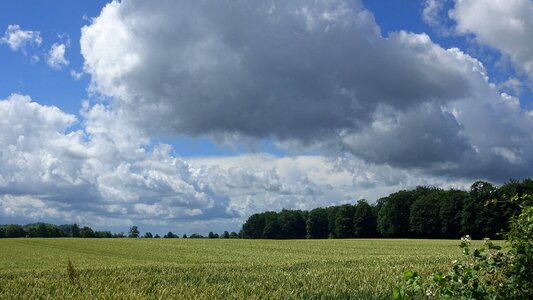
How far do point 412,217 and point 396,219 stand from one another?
517 centimetres

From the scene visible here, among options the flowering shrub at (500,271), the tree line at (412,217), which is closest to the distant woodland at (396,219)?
the tree line at (412,217)

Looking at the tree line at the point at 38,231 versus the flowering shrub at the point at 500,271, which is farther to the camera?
the tree line at the point at 38,231

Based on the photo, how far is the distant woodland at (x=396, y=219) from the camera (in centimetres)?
9738

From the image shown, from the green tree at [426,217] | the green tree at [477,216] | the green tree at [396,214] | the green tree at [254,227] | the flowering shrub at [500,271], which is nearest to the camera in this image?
the flowering shrub at [500,271]

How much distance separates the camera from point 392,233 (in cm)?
11706

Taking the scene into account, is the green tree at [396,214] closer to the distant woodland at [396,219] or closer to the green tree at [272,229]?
the distant woodland at [396,219]

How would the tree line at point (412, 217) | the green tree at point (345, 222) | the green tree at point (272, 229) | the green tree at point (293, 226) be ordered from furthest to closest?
the green tree at point (293, 226)
the green tree at point (272, 229)
the green tree at point (345, 222)
the tree line at point (412, 217)

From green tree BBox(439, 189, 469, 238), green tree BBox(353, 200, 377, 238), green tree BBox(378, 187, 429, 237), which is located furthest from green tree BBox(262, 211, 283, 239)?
green tree BBox(439, 189, 469, 238)

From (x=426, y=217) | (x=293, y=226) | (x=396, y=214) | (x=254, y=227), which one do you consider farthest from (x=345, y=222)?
(x=254, y=227)


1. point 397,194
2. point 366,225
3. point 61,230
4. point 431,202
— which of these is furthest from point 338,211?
point 61,230

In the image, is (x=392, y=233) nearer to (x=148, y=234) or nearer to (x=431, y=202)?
(x=431, y=202)

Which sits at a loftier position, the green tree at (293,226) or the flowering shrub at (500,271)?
the green tree at (293,226)

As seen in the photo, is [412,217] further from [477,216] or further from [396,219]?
[477,216]

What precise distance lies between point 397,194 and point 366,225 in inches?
480
